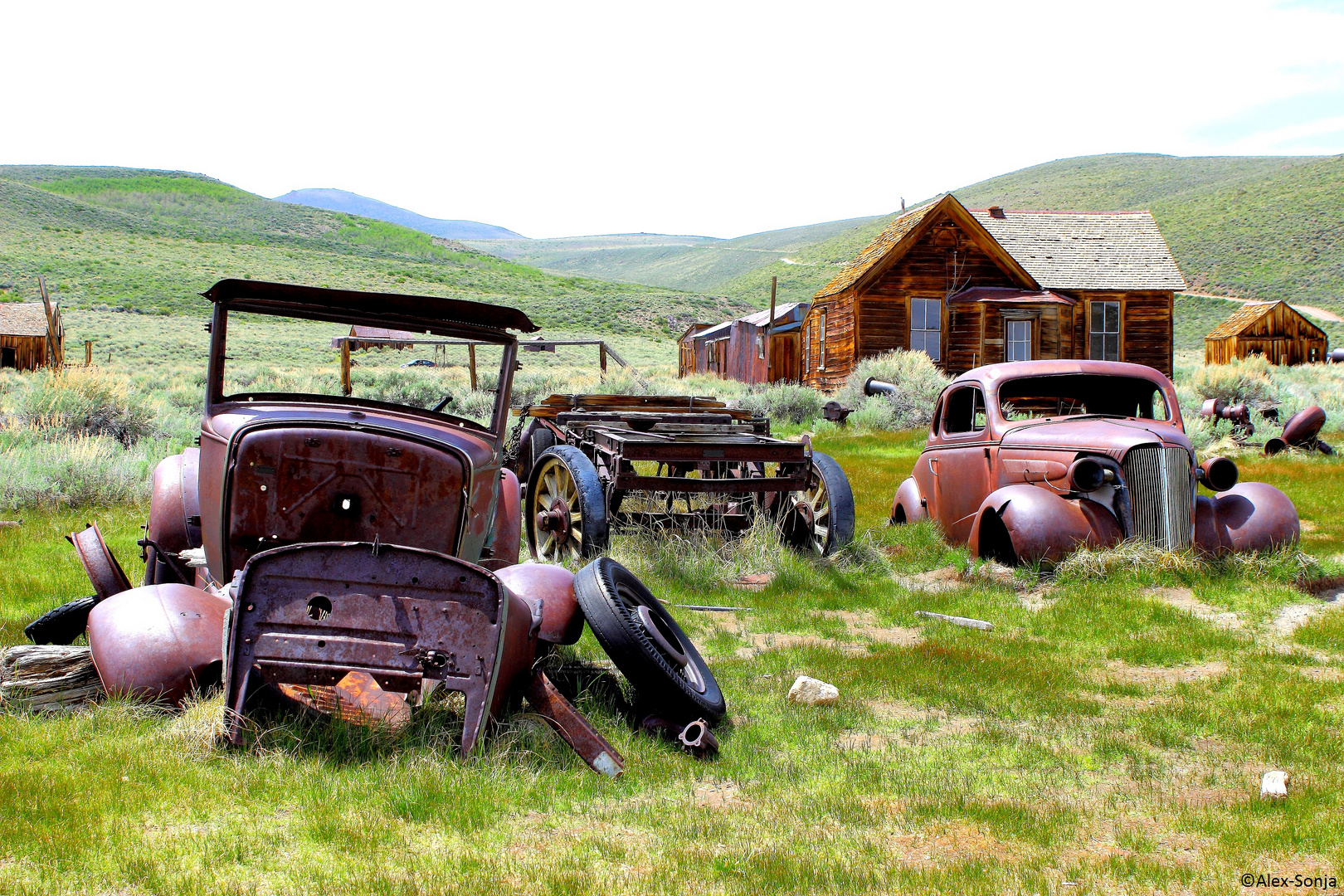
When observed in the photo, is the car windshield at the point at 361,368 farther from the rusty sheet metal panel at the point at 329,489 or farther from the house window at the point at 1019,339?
the house window at the point at 1019,339

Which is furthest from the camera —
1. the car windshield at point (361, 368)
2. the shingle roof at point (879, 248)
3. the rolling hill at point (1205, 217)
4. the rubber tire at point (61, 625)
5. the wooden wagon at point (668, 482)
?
the rolling hill at point (1205, 217)

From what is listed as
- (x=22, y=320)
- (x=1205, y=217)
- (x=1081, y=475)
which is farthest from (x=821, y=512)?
(x=1205, y=217)

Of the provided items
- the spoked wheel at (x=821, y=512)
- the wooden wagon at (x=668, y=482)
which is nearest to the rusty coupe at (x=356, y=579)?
the wooden wagon at (x=668, y=482)

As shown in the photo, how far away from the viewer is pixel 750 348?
3697 centimetres

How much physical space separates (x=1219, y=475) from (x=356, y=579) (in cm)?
672

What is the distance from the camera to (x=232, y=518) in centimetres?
447

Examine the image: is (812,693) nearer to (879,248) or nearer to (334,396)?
(334,396)

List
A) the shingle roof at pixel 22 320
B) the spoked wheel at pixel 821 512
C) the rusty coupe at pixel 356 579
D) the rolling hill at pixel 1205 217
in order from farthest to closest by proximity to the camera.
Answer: the rolling hill at pixel 1205 217
the shingle roof at pixel 22 320
the spoked wheel at pixel 821 512
the rusty coupe at pixel 356 579

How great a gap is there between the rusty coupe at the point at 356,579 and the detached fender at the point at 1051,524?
3592 millimetres

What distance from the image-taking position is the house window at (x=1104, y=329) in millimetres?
28438

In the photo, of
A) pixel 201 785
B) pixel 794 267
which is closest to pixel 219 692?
pixel 201 785

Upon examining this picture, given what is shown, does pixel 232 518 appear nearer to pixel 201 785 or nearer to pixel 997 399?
pixel 201 785

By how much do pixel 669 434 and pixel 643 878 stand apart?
5.90m

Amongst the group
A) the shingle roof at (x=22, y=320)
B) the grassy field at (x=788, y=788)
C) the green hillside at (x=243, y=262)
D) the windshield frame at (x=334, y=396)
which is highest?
the green hillside at (x=243, y=262)
